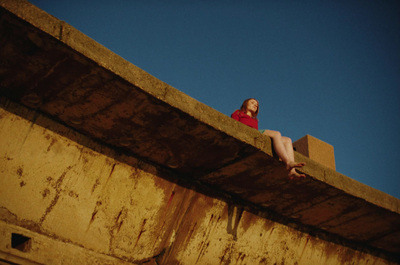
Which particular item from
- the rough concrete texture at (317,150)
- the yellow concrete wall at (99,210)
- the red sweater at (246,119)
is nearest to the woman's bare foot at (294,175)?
the yellow concrete wall at (99,210)

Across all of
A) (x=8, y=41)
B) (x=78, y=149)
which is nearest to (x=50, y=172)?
(x=78, y=149)

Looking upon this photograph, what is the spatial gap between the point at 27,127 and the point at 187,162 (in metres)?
1.43

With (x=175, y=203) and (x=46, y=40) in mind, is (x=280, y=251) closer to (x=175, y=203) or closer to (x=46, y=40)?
(x=175, y=203)

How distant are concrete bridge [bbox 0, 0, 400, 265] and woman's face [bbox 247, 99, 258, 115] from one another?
133cm

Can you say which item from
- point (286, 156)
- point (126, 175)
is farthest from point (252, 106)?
point (126, 175)

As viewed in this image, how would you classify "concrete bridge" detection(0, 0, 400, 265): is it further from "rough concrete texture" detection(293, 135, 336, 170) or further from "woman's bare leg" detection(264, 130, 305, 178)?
"rough concrete texture" detection(293, 135, 336, 170)

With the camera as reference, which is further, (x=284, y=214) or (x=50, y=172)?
(x=284, y=214)

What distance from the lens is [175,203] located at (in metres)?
3.08

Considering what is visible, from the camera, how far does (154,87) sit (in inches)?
92.9

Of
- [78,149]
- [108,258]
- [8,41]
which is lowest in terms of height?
[108,258]

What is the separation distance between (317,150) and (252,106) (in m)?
1.29

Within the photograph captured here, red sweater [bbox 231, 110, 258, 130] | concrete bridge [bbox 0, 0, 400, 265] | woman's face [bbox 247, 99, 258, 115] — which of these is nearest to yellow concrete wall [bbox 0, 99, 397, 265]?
concrete bridge [bbox 0, 0, 400, 265]

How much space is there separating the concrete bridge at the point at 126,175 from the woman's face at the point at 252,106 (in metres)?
1.33

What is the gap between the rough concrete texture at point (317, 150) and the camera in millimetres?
4594
